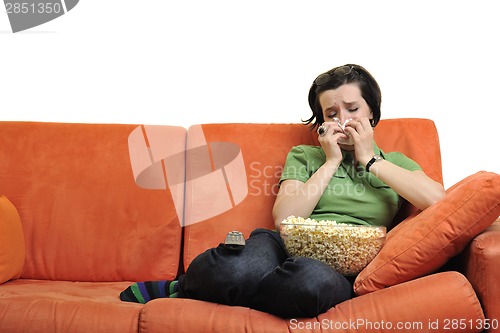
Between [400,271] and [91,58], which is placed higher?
[91,58]

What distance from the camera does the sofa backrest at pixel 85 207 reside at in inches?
83.2

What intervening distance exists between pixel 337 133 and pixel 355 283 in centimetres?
56

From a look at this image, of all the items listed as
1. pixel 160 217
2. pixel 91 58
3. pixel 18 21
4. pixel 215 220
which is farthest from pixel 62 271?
pixel 18 21

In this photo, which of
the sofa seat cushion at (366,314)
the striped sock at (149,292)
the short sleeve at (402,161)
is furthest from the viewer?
the short sleeve at (402,161)

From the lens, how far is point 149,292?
1.75 m

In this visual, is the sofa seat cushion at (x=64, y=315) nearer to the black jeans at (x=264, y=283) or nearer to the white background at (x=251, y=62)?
the black jeans at (x=264, y=283)

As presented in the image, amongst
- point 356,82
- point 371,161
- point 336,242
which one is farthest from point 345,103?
point 336,242

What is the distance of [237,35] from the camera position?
254 cm

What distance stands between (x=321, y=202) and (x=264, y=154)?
14.1 inches

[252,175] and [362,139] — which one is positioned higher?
[362,139]

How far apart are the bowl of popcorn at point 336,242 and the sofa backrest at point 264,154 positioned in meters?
0.50

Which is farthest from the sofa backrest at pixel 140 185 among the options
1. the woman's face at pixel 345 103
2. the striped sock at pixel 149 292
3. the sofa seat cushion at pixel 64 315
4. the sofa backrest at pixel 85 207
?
the sofa seat cushion at pixel 64 315

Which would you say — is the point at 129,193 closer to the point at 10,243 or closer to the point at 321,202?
the point at 10,243

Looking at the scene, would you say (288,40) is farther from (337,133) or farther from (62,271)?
(62,271)
